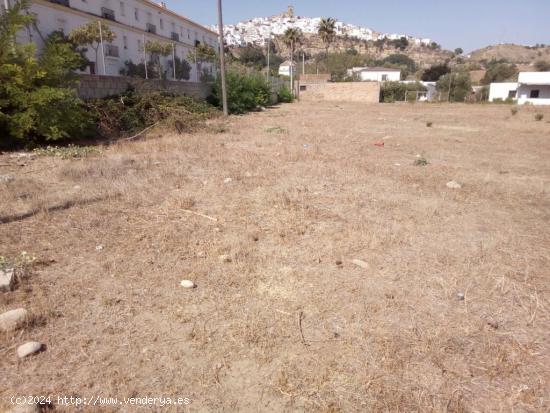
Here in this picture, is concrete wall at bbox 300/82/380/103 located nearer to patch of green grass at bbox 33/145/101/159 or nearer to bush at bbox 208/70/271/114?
bush at bbox 208/70/271/114

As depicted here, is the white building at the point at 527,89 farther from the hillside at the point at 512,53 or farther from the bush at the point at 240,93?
the hillside at the point at 512,53

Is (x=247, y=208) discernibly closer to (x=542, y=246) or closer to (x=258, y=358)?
(x=258, y=358)

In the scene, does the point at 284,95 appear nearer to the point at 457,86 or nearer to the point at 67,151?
the point at 457,86

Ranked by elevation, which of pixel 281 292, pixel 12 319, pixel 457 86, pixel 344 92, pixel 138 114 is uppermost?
pixel 457 86

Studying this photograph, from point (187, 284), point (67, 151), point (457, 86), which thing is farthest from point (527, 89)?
point (187, 284)

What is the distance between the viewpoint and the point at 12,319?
7.48ft

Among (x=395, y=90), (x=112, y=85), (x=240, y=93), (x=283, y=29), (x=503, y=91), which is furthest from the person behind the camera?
(x=283, y=29)

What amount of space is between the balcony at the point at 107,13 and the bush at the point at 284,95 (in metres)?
13.7

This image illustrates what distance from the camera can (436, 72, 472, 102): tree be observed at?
1609 inches

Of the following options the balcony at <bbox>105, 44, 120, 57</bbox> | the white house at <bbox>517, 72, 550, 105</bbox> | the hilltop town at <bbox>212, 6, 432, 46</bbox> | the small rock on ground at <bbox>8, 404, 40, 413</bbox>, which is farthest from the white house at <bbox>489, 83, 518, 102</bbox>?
the hilltop town at <bbox>212, 6, 432, 46</bbox>

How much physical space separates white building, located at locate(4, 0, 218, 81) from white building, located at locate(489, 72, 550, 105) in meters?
33.1

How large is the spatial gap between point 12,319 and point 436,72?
6359 cm

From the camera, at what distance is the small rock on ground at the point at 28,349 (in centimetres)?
205

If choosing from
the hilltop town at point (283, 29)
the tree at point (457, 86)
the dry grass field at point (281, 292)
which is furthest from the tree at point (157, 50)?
the hilltop town at point (283, 29)
